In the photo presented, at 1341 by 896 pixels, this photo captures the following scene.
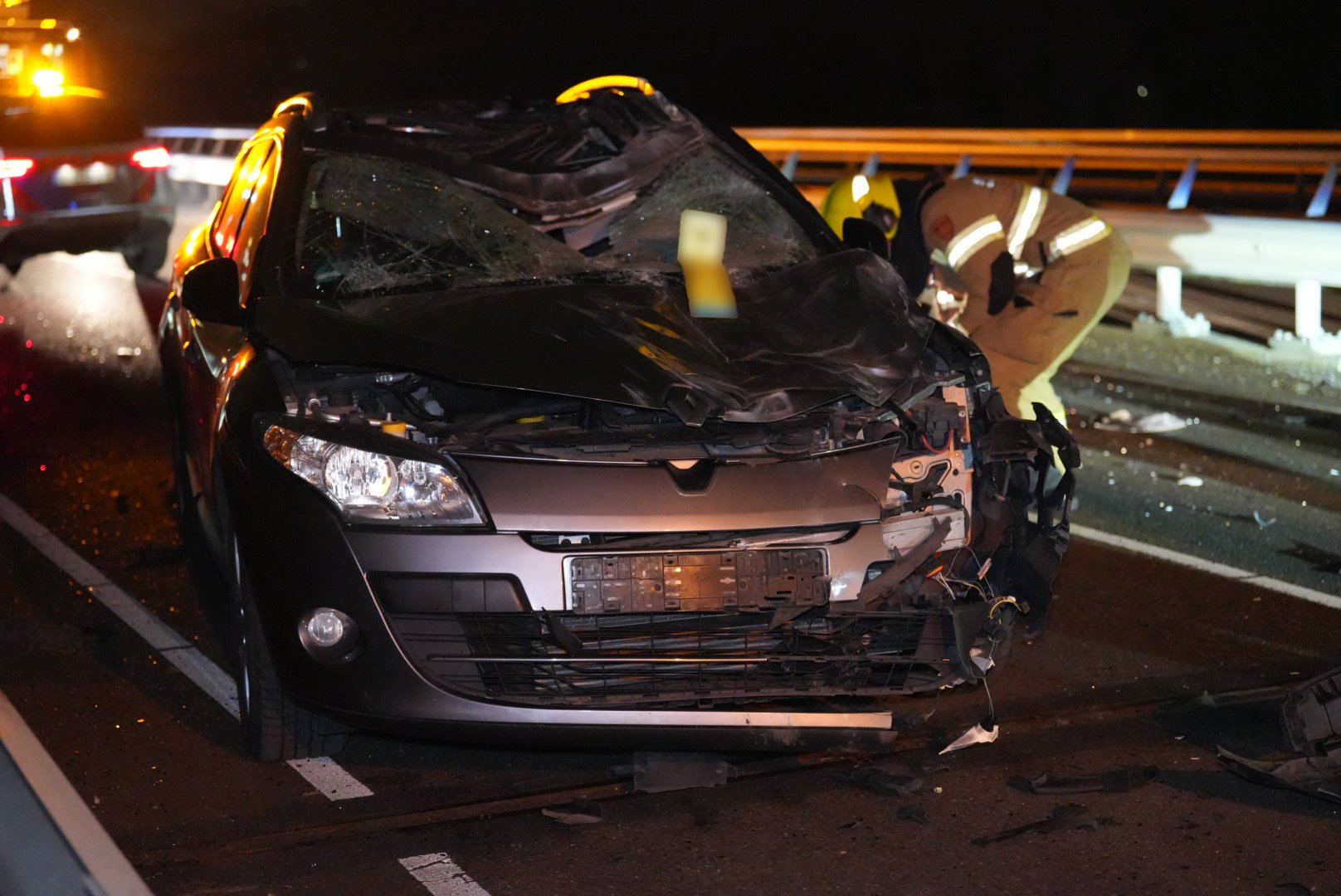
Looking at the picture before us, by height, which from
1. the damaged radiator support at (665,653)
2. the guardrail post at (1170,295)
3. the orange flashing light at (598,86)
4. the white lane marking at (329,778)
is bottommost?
the guardrail post at (1170,295)

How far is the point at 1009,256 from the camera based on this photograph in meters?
7.22

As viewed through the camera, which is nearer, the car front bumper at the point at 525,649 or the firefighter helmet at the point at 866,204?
the car front bumper at the point at 525,649

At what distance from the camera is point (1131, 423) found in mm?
9188

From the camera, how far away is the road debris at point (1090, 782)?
14.1 ft

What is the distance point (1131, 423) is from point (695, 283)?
476cm

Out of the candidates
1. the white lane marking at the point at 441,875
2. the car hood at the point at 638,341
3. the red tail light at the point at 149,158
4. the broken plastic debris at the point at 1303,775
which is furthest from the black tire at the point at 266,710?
the red tail light at the point at 149,158

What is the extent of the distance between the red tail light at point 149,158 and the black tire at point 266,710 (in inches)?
411

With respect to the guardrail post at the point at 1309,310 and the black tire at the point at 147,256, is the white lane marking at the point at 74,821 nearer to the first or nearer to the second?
the guardrail post at the point at 1309,310

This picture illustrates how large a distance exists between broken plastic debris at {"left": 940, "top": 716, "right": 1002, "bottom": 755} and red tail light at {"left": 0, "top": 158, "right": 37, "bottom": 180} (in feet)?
36.2

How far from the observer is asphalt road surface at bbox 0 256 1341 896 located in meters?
3.87

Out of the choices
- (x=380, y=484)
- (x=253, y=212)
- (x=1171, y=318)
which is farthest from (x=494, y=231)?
(x=1171, y=318)

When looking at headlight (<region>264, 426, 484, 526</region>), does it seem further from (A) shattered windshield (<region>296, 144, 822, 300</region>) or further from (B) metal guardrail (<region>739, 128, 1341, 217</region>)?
(B) metal guardrail (<region>739, 128, 1341, 217</region>)

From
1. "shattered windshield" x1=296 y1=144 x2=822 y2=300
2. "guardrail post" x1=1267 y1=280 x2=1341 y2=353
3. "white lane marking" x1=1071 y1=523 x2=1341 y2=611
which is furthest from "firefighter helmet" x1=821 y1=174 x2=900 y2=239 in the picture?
"guardrail post" x1=1267 y1=280 x2=1341 y2=353

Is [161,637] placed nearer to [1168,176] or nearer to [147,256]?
[147,256]
